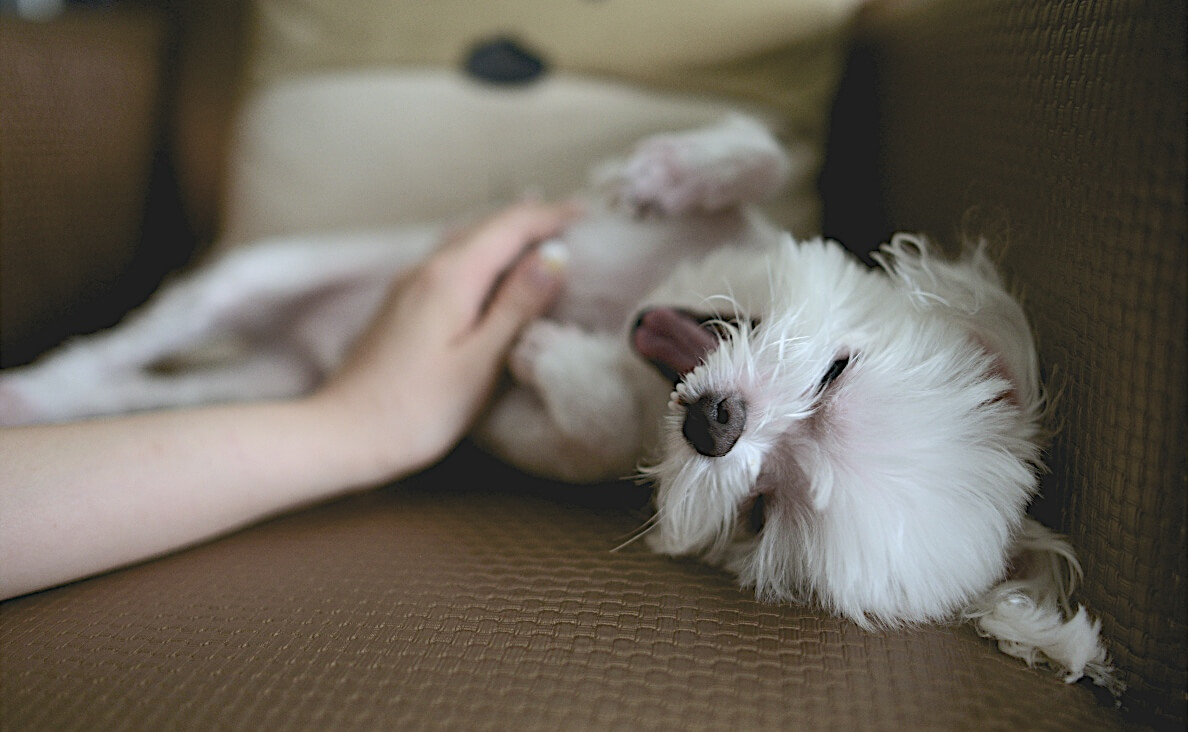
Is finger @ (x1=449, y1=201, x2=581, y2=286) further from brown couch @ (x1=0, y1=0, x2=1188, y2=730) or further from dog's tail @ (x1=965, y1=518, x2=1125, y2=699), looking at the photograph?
dog's tail @ (x1=965, y1=518, x2=1125, y2=699)

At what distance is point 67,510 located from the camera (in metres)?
0.64

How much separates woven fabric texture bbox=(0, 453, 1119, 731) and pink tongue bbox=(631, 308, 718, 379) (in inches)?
7.6

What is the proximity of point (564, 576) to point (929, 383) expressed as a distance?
0.36 metres

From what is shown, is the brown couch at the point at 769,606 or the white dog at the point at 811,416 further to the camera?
the white dog at the point at 811,416

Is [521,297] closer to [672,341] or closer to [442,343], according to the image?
[442,343]

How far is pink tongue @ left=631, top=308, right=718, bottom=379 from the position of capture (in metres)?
0.76

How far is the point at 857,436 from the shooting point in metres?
0.66

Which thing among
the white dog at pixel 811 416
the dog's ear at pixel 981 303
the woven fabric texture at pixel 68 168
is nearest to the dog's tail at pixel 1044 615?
the white dog at pixel 811 416

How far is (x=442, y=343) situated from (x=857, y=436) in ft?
1.59

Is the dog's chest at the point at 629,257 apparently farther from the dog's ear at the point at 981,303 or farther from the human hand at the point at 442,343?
the dog's ear at the point at 981,303

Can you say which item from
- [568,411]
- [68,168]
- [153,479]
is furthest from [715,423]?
[68,168]

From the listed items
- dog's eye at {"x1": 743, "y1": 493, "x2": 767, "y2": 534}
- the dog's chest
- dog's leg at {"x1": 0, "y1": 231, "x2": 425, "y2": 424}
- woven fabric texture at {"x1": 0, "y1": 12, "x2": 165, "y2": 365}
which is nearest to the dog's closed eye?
dog's eye at {"x1": 743, "y1": 493, "x2": 767, "y2": 534}

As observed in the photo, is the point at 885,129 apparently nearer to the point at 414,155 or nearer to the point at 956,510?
the point at 956,510

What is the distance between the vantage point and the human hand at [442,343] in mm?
854
